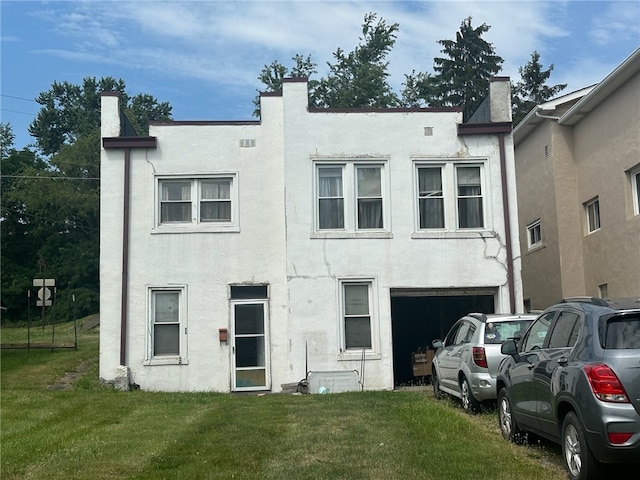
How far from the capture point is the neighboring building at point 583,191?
59.4 ft

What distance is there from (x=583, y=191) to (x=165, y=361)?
1198 centimetres

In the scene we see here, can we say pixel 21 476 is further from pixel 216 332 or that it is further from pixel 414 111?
pixel 414 111

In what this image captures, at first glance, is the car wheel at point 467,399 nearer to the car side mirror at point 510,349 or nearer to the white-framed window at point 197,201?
the car side mirror at point 510,349

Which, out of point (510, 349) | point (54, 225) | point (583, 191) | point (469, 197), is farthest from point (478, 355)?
point (54, 225)

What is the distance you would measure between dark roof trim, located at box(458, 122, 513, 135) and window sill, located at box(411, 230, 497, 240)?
233 cm

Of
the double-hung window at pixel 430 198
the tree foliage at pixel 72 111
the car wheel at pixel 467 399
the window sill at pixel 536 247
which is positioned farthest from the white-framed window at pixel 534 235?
the tree foliage at pixel 72 111

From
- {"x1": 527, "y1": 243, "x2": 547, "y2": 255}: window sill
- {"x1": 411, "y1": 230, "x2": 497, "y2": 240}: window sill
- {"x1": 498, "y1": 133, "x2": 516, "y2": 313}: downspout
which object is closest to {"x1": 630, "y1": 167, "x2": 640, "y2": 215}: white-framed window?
{"x1": 498, "y1": 133, "x2": 516, "y2": 313}: downspout

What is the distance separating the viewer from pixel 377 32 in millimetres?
49094

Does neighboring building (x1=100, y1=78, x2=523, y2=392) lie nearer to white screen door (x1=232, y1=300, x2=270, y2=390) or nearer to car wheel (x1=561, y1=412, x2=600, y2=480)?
white screen door (x1=232, y1=300, x2=270, y2=390)

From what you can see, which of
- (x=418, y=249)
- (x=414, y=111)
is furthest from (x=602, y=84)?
(x=418, y=249)

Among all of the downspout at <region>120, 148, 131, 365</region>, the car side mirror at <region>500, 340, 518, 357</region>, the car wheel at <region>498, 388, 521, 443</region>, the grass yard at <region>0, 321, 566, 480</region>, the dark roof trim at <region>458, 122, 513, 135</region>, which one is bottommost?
the grass yard at <region>0, 321, 566, 480</region>

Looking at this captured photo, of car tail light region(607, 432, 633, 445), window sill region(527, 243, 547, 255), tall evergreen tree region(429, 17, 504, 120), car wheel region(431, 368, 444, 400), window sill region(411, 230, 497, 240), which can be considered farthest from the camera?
tall evergreen tree region(429, 17, 504, 120)

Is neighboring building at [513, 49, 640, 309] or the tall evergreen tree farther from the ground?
the tall evergreen tree

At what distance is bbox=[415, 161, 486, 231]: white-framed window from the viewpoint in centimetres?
1788
